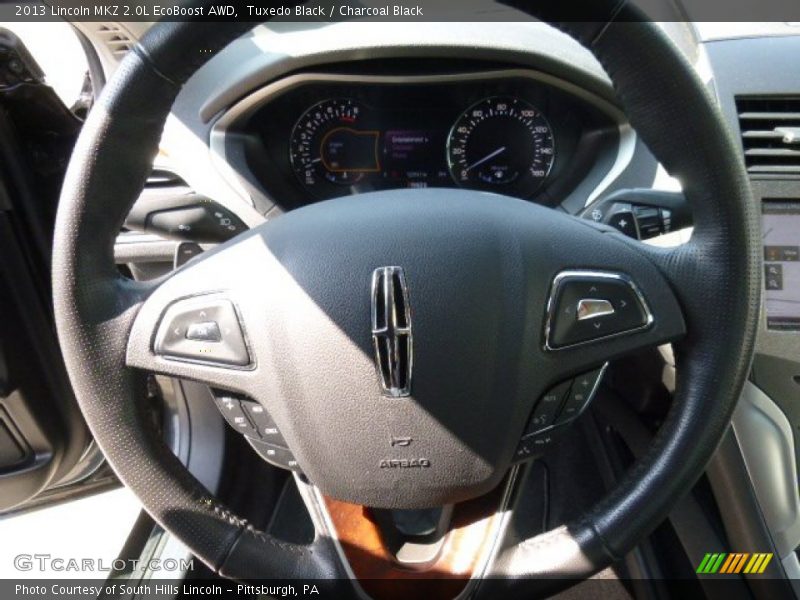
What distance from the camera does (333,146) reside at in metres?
1.62

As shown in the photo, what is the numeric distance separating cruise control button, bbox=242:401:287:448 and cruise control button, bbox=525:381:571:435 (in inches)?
11.9

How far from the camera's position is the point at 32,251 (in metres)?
1.48

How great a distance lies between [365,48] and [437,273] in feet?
2.28

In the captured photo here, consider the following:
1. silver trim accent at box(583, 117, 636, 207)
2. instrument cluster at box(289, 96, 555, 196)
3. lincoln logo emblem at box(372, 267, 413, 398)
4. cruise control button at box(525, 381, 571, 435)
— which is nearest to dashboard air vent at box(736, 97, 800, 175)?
silver trim accent at box(583, 117, 636, 207)

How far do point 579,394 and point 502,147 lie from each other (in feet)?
2.64

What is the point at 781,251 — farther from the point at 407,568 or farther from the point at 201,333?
the point at 201,333

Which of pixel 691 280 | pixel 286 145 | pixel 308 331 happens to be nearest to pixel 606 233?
pixel 691 280

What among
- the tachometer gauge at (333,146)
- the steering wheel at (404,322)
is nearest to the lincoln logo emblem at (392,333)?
the steering wheel at (404,322)

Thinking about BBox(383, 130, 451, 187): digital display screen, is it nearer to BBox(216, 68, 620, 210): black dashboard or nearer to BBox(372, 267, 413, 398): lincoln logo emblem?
BBox(216, 68, 620, 210): black dashboard

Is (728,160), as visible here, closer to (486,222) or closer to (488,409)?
(486,222)

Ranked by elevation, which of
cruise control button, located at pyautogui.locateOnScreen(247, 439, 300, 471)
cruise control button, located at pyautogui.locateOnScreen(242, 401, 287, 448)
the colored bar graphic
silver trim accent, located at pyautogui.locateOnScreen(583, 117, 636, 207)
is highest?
silver trim accent, located at pyautogui.locateOnScreen(583, 117, 636, 207)

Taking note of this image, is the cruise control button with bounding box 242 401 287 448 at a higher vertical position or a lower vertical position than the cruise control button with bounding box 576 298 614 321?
lower

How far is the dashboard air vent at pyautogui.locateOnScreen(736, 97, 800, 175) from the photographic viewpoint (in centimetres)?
137

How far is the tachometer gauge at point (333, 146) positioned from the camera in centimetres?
158
